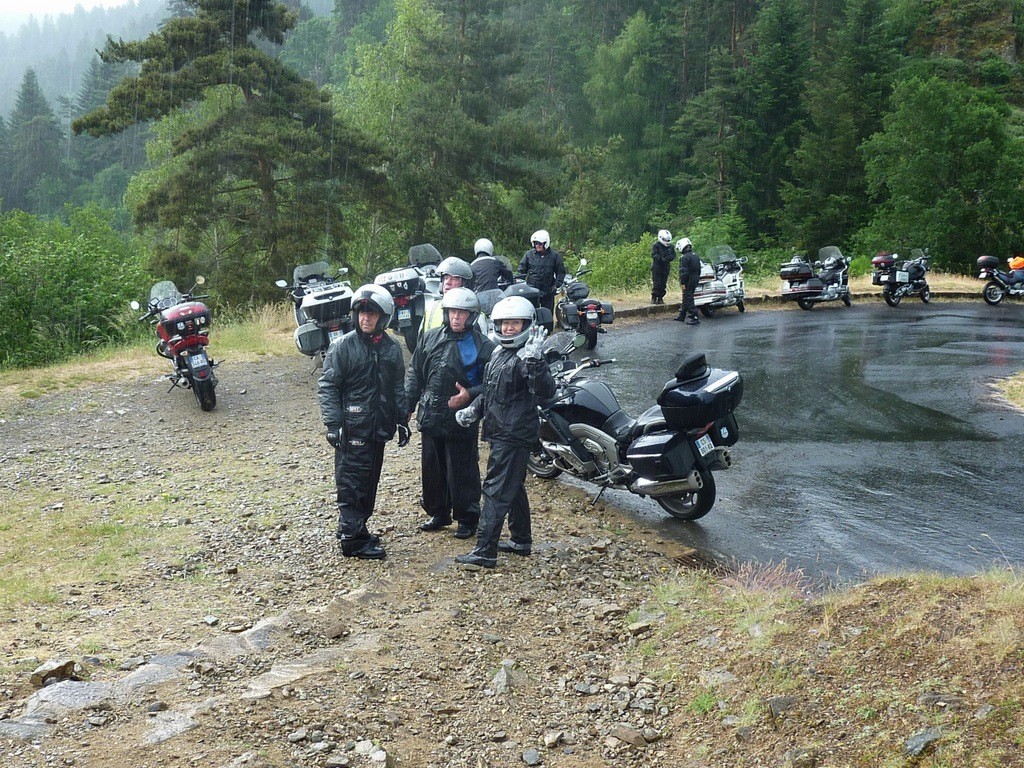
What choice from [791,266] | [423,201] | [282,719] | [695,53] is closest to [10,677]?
[282,719]

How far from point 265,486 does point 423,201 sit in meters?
29.1

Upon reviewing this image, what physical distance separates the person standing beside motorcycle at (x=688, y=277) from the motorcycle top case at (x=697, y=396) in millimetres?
11823

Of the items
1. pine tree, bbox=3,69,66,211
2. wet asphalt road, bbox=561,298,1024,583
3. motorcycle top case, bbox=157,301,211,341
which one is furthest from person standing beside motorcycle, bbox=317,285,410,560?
pine tree, bbox=3,69,66,211

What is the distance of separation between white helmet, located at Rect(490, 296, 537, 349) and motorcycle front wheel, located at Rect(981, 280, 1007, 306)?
65.5ft

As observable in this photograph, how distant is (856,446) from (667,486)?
3468 millimetres

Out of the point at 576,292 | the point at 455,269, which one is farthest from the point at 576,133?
the point at 455,269

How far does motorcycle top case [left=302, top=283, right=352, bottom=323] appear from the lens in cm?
1255

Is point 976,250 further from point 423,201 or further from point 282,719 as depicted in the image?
point 282,719

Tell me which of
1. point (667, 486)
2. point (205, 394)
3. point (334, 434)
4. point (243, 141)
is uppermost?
point (243, 141)

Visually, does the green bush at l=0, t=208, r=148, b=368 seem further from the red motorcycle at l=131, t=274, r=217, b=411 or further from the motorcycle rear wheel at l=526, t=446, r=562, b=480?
the motorcycle rear wheel at l=526, t=446, r=562, b=480

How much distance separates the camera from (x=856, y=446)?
33.4 feet

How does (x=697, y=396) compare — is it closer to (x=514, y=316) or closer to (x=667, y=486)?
(x=667, y=486)

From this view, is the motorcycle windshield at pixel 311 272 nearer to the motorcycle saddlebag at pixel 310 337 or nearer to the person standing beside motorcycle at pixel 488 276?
the motorcycle saddlebag at pixel 310 337

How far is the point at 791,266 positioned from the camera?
22.4m
